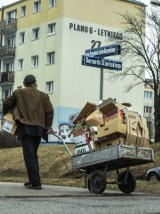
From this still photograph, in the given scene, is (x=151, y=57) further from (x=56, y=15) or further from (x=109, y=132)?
(x=109, y=132)

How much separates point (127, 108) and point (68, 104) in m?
47.6

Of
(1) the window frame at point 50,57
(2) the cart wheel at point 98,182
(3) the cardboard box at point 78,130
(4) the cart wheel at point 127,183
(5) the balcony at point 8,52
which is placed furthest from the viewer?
(5) the balcony at point 8,52

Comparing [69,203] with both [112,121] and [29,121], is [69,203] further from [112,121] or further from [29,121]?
[29,121]

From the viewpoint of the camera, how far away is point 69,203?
8.04m

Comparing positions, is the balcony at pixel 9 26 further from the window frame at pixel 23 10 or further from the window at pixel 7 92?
the window at pixel 7 92

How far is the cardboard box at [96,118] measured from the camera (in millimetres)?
10016

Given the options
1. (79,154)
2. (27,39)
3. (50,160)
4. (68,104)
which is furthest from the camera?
(27,39)

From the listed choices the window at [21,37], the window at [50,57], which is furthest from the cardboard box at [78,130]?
the window at [21,37]

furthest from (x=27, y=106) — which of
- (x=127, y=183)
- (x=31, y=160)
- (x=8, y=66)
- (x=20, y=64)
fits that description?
(x=8, y=66)

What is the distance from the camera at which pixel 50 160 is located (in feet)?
65.9

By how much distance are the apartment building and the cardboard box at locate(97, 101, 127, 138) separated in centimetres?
4441

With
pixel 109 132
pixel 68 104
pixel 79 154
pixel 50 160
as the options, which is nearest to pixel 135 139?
pixel 109 132

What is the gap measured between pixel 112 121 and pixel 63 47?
48282 mm

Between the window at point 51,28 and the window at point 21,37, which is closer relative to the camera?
the window at point 51,28
